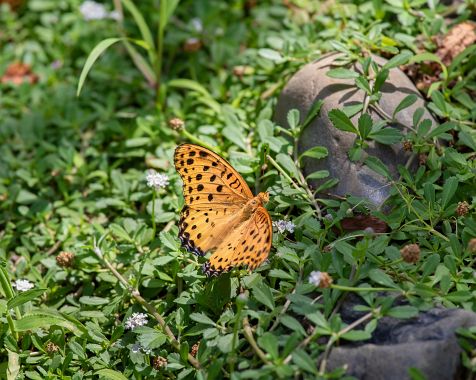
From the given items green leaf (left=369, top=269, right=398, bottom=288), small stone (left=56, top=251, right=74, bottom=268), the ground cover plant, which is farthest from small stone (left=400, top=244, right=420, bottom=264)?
small stone (left=56, top=251, right=74, bottom=268)

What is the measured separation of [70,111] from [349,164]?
6.53 feet

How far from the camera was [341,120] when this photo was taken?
2953mm

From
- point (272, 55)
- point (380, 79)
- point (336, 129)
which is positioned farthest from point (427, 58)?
point (272, 55)

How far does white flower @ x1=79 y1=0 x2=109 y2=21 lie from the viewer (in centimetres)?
455

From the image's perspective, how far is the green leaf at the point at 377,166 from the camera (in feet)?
9.43

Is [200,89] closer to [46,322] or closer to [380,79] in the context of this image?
[380,79]

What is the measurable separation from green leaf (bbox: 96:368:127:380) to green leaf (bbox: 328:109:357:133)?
5.00ft

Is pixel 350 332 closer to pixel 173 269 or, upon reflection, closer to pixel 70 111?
pixel 173 269

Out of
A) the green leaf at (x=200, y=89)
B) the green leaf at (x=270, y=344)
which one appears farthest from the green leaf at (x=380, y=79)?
the green leaf at (x=270, y=344)

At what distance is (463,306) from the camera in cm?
240

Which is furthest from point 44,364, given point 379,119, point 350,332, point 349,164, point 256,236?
point 379,119

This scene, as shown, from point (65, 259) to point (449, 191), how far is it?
1.89 m

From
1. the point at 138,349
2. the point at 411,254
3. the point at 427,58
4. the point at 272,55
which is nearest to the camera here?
the point at 411,254

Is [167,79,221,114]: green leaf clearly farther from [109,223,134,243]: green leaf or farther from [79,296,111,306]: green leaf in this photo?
[79,296,111,306]: green leaf
